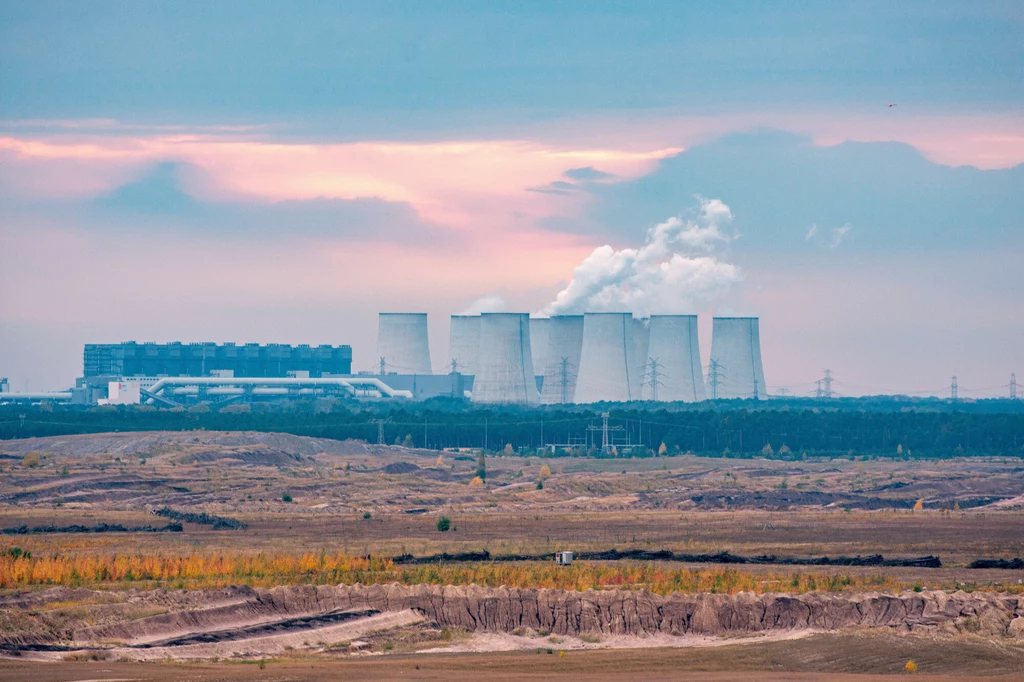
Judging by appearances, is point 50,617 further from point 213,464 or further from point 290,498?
point 213,464

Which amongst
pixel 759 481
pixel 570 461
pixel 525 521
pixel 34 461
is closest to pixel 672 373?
pixel 570 461

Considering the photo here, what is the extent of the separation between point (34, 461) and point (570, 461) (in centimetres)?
2819

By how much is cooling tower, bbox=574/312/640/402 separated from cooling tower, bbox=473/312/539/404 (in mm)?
5309

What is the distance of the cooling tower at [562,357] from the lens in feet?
Result: 369

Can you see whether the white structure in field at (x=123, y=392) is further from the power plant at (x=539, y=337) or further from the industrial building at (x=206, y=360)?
the power plant at (x=539, y=337)

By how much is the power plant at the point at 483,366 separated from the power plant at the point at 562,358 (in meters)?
0.10

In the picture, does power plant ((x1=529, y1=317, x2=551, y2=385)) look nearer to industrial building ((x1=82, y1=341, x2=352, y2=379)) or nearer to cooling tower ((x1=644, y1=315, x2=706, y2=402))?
cooling tower ((x1=644, y1=315, x2=706, y2=402))

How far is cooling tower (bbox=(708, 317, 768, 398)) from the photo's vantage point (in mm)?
107438

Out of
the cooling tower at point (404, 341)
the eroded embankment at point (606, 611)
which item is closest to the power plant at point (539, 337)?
the cooling tower at point (404, 341)

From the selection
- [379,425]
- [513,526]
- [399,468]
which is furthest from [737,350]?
[513,526]

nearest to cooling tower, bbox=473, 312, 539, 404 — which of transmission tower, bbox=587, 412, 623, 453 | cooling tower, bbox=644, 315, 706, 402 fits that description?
cooling tower, bbox=644, 315, 706, 402

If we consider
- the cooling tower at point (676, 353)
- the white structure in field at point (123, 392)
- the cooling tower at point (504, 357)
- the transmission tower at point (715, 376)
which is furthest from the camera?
the white structure in field at point (123, 392)

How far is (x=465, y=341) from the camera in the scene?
126 meters

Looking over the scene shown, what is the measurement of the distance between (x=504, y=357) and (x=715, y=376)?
1903 centimetres
